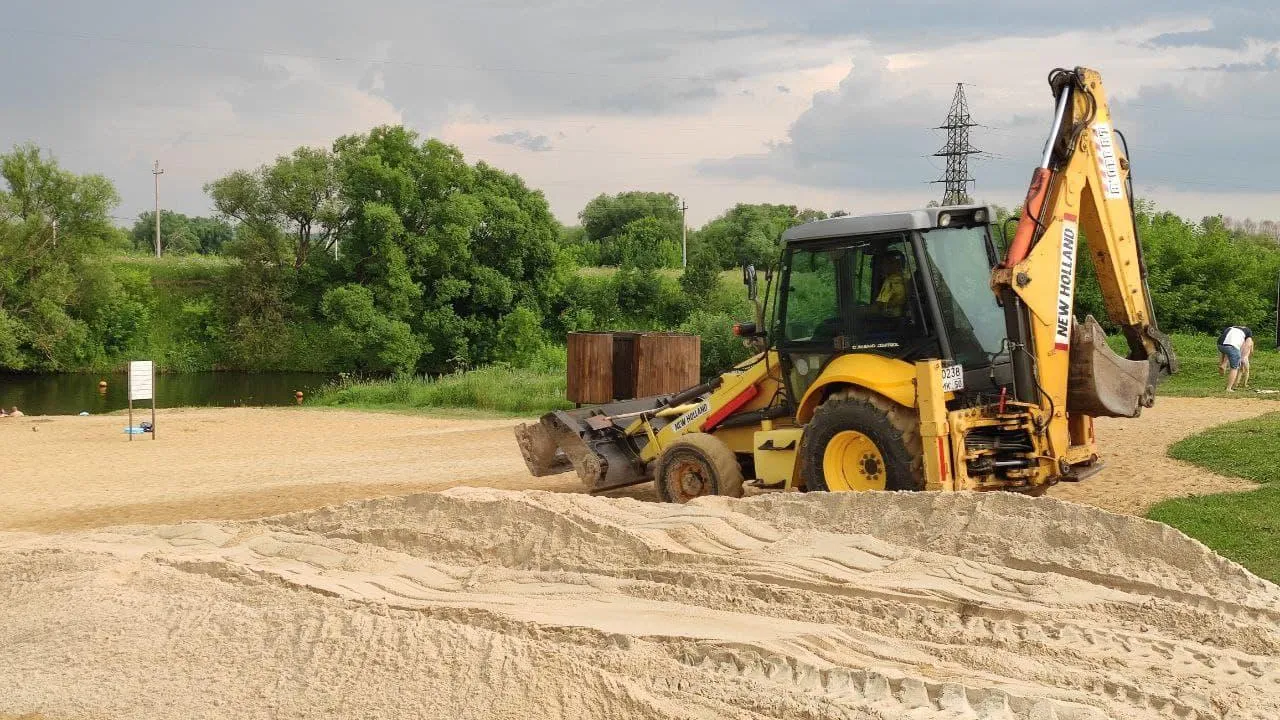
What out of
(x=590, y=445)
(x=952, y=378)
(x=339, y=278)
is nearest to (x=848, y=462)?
(x=952, y=378)

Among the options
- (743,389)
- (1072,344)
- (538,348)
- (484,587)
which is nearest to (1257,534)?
(1072,344)

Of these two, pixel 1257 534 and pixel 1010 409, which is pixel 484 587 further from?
pixel 1257 534

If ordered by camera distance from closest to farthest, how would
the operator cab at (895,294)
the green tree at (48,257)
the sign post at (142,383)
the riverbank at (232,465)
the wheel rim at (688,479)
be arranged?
the operator cab at (895,294), the wheel rim at (688,479), the riverbank at (232,465), the sign post at (142,383), the green tree at (48,257)

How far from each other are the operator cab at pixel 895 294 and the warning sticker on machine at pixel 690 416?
4.31ft

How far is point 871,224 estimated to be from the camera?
989 cm

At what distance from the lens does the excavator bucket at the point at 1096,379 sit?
9.65 metres

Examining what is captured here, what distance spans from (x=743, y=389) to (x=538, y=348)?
112 feet

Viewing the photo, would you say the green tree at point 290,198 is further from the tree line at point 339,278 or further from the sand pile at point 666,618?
the sand pile at point 666,618

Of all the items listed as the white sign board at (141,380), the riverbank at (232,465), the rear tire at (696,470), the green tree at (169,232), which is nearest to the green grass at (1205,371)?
the rear tire at (696,470)

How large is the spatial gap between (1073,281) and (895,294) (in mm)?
1492

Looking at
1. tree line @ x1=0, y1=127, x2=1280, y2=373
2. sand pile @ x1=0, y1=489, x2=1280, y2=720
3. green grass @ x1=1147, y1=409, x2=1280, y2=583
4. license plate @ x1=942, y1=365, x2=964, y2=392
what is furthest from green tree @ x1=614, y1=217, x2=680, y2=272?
sand pile @ x1=0, y1=489, x2=1280, y2=720

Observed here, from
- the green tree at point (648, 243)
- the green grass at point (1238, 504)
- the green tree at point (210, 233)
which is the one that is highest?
the green tree at point (210, 233)

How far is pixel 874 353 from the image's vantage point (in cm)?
984

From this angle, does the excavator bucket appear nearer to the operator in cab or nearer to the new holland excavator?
the new holland excavator
